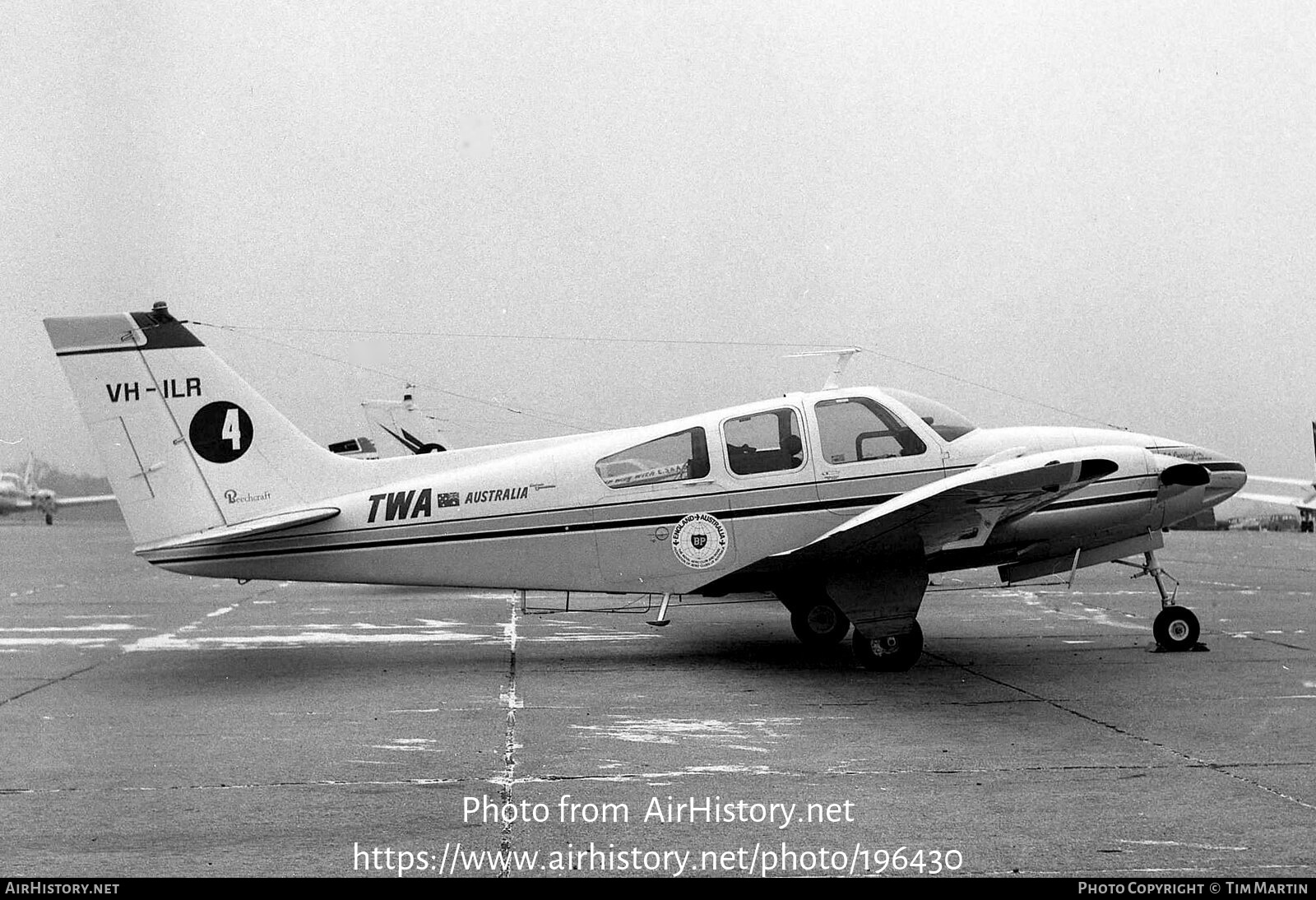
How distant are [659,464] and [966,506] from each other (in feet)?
9.15

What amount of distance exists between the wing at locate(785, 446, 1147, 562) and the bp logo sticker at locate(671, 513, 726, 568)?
0.75m

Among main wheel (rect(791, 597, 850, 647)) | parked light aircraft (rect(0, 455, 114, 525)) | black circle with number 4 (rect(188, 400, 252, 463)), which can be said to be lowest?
parked light aircraft (rect(0, 455, 114, 525))

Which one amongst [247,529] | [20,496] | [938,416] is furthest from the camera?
[20,496]

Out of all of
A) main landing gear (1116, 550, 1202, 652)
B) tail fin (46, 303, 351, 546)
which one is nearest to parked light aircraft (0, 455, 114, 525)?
tail fin (46, 303, 351, 546)

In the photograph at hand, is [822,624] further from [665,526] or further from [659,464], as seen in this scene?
[659,464]

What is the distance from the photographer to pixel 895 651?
10.9 m

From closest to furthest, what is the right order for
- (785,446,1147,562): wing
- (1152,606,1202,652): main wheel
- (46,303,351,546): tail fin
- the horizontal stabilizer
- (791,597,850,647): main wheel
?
(785,446,1147,562): wing < the horizontal stabilizer < (46,303,351,546): tail fin < (1152,606,1202,652): main wheel < (791,597,850,647): main wheel

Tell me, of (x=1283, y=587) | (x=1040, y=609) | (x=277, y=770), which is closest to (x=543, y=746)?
(x=277, y=770)

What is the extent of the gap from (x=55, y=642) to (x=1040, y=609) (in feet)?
40.6

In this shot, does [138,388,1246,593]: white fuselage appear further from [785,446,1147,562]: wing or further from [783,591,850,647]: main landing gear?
[783,591,850,647]: main landing gear

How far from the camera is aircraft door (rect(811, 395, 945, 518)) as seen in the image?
36.9 feet

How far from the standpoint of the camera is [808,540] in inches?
441

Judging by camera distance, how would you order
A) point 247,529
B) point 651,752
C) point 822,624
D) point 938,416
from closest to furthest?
point 651,752 < point 247,529 < point 938,416 < point 822,624

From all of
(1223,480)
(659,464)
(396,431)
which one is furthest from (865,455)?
(396,431)
